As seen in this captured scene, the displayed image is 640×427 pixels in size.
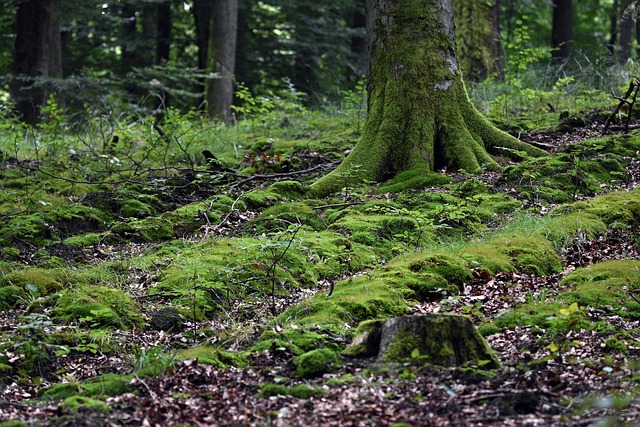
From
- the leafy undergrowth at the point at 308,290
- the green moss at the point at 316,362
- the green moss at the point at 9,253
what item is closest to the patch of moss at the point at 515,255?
the leafy undergrowth at the point at 308,290

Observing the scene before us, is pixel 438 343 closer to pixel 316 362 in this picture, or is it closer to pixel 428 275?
pixel 316 362

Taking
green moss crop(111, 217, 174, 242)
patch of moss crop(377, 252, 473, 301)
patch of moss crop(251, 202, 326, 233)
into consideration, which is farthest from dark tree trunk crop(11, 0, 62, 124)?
patch of moss crop(377, 252, 473, 301)

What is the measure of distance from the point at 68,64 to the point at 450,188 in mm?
17486

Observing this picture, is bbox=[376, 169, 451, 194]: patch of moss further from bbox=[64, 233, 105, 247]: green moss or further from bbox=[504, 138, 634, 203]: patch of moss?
bbox=[64, 233, 105, 247]: green moss

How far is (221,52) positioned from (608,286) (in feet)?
40.4

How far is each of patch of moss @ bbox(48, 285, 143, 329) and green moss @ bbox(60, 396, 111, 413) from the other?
135 centimetres

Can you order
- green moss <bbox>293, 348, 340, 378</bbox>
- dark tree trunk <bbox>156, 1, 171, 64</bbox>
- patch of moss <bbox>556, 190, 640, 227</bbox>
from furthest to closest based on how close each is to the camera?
dark tree trunk <bbox>156, 1, 171, 64</bbox>
patch of moss <bbox>556, 190, 640, 227</bbox>
green moss <bbox>293, 348, 340, 378</bbox>

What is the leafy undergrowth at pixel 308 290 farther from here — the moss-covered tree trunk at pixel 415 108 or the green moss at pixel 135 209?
the moss-covered tree trunk at pixel 415 108

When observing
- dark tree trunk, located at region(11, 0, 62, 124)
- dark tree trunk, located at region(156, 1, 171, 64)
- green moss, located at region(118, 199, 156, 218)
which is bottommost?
green moss, located at region(118, 199, 156, 218)

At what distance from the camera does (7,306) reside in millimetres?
5418

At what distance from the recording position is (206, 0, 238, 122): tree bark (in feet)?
50.7

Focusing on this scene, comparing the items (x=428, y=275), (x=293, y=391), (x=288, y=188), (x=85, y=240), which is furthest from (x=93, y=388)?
(x=288, y=188)

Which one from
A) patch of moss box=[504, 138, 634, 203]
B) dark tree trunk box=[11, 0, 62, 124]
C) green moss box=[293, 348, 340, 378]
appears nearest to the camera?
green moss box=[293, 348, 340, 378]

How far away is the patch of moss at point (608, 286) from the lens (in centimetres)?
461
